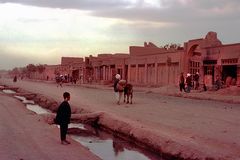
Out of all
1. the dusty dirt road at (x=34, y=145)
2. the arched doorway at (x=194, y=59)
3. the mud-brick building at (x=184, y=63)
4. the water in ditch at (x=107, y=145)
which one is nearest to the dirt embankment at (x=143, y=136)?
the water in ditch at (x=107, y=145)

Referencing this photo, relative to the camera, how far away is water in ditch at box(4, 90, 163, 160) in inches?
529

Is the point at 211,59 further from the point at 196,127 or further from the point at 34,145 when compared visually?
the point at 34,145

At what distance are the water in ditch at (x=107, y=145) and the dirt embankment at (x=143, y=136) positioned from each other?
0.26 metres

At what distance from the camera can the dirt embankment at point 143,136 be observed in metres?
11.6

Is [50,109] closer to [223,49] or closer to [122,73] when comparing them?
[223,49]

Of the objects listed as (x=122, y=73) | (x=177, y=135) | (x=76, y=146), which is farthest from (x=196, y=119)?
(x=122, y=73)

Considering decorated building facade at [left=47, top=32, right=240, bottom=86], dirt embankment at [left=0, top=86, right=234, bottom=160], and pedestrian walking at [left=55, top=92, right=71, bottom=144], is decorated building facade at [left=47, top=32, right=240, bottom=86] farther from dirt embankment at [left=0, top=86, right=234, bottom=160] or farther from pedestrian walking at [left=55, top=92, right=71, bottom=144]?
pedestrian walking at [left=55, top=92, right=71, bottom=144]

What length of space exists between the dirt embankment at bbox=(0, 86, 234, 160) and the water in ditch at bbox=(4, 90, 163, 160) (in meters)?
0.26

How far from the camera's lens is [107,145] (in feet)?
50.5

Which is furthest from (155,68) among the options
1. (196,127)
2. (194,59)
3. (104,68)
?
(196,127)

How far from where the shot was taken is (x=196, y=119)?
1836 cm

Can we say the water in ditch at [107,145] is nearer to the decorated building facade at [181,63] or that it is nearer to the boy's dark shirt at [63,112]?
the boy's dark shirt at [63,112]

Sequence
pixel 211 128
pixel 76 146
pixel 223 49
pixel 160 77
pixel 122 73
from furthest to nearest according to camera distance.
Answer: pixel 122 73 → pixel 160 77 → pixel 223 49 → pixel 211 128 → pixel 76 146

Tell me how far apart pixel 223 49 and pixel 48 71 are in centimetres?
10335
